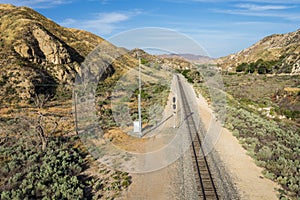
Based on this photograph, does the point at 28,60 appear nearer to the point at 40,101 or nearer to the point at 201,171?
the point at 40,101

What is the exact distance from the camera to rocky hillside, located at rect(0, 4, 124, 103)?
1302 inches

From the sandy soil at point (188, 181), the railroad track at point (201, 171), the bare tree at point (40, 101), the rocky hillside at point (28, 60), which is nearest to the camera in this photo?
the railroad track at point (201, 171)

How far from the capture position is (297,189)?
9688 mm

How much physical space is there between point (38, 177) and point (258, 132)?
543 inches

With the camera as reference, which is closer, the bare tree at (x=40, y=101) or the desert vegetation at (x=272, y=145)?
the desert vegetation at (x=272, y=145)

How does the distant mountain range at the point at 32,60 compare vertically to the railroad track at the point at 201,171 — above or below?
above

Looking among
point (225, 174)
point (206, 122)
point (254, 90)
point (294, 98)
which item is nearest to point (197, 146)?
point (225, 174)

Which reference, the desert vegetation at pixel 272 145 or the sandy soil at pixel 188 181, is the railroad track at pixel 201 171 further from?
the desert vegetation at pixel 272 145

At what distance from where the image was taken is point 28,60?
39.7 m

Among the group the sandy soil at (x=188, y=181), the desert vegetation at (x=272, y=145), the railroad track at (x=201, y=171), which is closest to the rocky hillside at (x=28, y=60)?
the desert vegetation at (x=272, y=145)

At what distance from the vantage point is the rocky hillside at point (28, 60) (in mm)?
33062

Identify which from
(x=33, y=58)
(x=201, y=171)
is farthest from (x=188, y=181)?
(x=33, y=58)

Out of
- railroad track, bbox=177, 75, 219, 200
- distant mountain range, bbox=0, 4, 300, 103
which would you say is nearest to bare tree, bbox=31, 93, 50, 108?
distant mountain range, bbox=0, 4, 300, 103

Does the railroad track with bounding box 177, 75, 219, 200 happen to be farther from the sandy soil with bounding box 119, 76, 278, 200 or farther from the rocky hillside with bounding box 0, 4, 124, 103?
the rocky hillside with bounding box 0, 4, 124, 103
